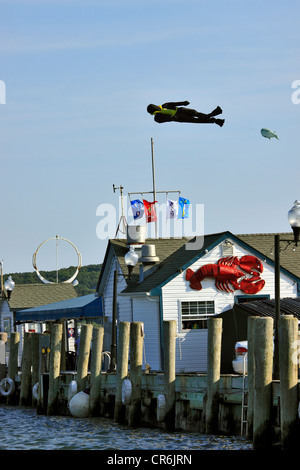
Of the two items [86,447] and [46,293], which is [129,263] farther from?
[46,293]

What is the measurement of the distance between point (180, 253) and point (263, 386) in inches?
722

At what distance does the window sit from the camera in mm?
32875

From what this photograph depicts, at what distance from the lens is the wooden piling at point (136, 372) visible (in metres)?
22.7

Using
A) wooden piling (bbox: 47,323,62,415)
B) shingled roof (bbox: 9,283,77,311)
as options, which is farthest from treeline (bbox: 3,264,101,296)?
wooden piling (bbox: 47,323,62,415)

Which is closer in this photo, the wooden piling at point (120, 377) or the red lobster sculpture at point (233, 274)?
the wooden piling at point (120, 377)

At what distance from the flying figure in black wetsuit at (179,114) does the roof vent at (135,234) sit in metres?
11.5

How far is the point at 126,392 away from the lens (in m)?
23.0

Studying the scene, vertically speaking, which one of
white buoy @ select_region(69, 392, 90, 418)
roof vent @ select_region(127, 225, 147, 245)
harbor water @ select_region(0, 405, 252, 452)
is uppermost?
roof vent @ select_region(127, 225, 147, 245)

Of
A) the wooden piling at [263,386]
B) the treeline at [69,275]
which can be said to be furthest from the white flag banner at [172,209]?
the treeline at [69,275]

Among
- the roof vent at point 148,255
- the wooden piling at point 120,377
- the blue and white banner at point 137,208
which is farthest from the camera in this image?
the blue and white banner at point 137,208

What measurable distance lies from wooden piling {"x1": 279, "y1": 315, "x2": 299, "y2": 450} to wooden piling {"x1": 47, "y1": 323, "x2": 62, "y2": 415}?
39.6 ft

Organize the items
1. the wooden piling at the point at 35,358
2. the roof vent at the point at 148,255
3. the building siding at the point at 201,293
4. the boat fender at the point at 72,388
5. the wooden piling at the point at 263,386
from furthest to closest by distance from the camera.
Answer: the roof vent at the point at 148,255
the building siding at the point at 201,293
the wooden piling at the point at 35,358
the boat fender at the point at 72,388
the wooden piling at the point at 263,386

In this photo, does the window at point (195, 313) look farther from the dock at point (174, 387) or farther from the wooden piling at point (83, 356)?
the wooden piling at point (83, 356)

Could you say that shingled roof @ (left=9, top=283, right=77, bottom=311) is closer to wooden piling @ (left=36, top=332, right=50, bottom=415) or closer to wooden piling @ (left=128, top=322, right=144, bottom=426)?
wooden piling @ (left=36, top=332, right=50, bottom=415)
